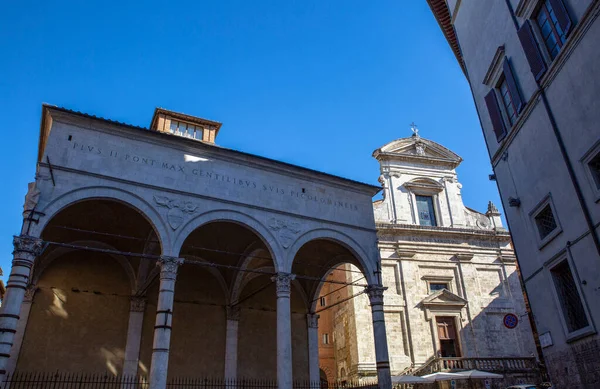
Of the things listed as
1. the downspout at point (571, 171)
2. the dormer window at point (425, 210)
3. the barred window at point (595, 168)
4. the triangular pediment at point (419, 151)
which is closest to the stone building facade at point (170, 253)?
the downspout at point (571, 171)

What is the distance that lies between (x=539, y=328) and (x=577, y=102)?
533 centimetres

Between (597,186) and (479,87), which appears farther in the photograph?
(479,87)

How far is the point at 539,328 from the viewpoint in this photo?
1121 cm

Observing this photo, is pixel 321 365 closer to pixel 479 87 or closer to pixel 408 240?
pixel 408 240

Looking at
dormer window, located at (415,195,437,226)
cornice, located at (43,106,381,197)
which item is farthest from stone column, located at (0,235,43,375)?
dormer window, located at (415,195,437,226)

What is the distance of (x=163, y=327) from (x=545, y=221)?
9.20 m

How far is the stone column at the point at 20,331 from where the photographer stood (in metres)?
12.7

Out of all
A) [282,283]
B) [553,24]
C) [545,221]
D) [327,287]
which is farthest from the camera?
[327,287]

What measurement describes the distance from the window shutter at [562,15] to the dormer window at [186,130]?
12.2 metres

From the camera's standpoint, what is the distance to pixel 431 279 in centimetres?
2236

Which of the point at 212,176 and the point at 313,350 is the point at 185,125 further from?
the point at 313,350

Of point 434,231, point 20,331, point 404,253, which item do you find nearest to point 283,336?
point 20,331

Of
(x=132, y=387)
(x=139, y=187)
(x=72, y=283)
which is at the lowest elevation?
(x=132, y=387)

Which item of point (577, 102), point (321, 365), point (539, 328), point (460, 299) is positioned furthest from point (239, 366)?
point (577, 102)
